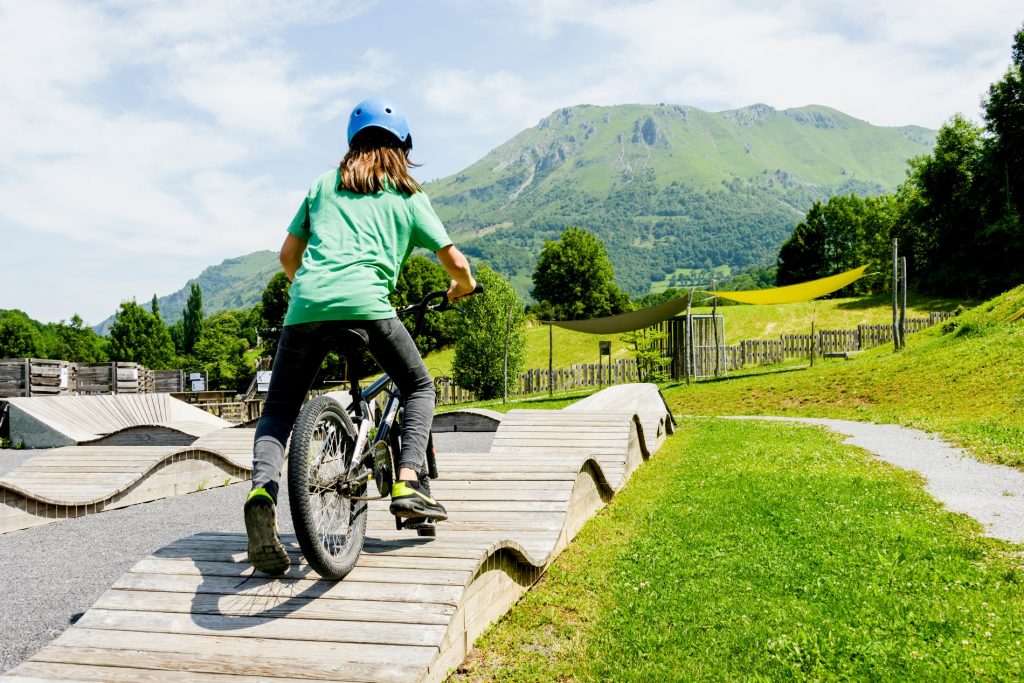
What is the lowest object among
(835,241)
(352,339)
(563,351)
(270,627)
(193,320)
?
(270,627)

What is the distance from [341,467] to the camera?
11.7 feet

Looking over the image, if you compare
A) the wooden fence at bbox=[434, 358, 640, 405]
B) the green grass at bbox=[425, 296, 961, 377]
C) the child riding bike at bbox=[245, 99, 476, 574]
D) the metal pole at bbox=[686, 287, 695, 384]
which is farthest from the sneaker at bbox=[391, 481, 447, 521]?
the green grass at bbox=[425, 296, 961, 377]

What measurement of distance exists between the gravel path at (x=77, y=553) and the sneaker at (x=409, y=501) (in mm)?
1914

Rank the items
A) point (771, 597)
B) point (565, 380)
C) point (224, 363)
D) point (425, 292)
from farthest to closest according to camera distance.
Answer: point (425, 292), point (224, 363), point (565, 380), point (771, 597)

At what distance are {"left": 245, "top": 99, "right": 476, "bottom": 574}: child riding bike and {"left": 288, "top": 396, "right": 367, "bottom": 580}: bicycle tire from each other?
12cm

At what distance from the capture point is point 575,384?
33531 mm

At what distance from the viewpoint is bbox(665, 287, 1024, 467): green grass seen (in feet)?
40.3

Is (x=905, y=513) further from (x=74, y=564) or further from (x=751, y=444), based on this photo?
(x=74, y=564)

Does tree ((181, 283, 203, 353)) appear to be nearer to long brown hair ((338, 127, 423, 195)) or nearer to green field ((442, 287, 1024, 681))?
green field ((442, 287, 1024, 681))

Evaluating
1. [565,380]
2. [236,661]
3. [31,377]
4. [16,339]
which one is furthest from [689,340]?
[16,339]

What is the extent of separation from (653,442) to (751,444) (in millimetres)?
1901

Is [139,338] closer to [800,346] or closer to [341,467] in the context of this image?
[800,346]

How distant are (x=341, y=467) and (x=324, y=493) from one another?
0.84ft

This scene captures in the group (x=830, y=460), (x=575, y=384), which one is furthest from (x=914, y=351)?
(x=575, y=384)
